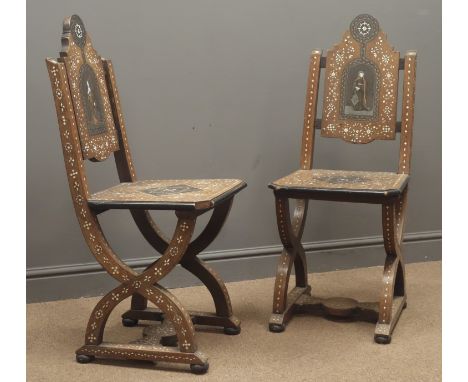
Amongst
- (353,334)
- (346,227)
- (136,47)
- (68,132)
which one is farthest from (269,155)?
(68,132)

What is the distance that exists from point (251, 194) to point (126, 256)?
0.66 m

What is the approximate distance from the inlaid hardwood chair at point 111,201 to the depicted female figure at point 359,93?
70 centimetres

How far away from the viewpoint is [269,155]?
3.76 metres

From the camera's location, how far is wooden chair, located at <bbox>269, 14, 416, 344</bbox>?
3.11m

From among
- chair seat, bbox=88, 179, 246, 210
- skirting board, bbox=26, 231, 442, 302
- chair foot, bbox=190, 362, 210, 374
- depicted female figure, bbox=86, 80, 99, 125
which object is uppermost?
depicted female figure, bbox=86, 80, 99, 125

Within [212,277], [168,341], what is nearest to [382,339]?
[212,277]

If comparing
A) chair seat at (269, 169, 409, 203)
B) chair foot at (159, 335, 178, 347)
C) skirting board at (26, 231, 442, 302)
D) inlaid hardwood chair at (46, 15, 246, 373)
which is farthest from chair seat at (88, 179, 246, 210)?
skirting board at (26, 231, 442, 302)

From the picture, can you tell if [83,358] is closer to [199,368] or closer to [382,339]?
[199,368]

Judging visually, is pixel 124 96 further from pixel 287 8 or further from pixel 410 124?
pixel 410 124

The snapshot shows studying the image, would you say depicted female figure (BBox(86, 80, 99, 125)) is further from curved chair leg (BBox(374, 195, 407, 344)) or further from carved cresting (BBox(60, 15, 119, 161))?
curved chair leg (BBox(374, 195, 407, 344))

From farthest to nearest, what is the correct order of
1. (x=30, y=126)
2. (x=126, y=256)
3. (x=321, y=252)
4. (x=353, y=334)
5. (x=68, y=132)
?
1. (x=321, y=252)
2. (x=126, y=256)
3. (x=30, y=126)
4. (x=353, y=334)
5. (x=68, y=132)

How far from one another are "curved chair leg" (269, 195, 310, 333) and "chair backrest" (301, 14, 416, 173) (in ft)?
0.88

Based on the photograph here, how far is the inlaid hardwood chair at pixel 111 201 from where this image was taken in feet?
8.75

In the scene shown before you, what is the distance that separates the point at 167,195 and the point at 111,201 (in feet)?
0.64
